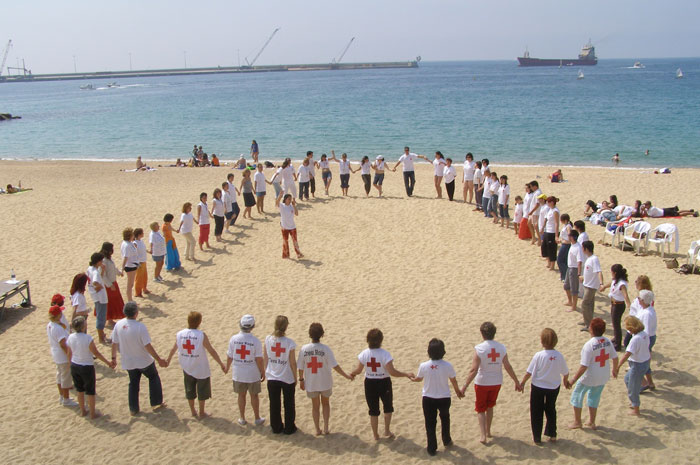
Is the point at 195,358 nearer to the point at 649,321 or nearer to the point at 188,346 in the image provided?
the point at 188,346

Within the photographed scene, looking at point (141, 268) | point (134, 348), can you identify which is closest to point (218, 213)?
point (141, 268)

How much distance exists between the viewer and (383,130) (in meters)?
47.0

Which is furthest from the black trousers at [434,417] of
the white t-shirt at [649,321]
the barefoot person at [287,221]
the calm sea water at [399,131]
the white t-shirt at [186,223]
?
the calm sea water at [399,131]

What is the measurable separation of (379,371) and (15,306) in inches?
333

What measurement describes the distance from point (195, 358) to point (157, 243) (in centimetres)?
544

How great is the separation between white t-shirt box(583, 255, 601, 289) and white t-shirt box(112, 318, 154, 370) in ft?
22.1

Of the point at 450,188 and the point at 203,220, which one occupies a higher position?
the point at 450,188

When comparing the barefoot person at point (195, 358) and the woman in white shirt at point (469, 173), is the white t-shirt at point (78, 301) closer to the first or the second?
the barefoot person at point (195, 358)

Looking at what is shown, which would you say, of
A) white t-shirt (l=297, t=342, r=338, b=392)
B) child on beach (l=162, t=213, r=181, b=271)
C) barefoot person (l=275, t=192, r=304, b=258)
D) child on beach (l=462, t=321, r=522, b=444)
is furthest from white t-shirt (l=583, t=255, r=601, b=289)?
child on beach (l=162, t=213, r=181, b=271)

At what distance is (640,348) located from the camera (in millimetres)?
6824

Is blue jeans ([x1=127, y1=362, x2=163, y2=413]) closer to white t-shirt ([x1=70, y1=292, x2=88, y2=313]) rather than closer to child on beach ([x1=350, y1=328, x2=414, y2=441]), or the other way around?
white t-shirt ([x1=70, y1=292, x2=88, y2=313])

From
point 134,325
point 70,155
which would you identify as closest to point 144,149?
point 70,155

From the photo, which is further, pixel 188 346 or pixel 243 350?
pixel 188 346

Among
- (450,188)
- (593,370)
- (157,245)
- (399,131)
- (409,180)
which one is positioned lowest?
(593,370)
